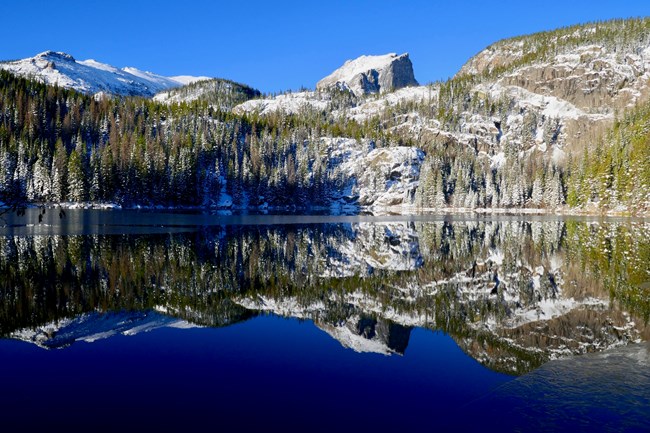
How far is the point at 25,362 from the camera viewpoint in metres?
12.7

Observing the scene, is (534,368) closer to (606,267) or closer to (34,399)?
(34,399)

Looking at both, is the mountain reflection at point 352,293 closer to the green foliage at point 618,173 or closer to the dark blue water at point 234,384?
the dark blue water at point 234,384

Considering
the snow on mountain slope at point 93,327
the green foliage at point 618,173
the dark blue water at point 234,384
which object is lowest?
the dark blue water at point 234,384

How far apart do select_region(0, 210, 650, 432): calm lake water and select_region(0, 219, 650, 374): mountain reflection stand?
0.12 meters

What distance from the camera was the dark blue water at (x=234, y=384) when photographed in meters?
9.49

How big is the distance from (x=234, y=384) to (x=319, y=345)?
170 inches

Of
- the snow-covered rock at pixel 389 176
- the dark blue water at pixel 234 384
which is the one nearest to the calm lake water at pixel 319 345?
the dark blue water at pixel 234 384

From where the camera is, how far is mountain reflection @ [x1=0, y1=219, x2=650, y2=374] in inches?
620

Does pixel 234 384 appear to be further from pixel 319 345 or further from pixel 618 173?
pixel 618 173

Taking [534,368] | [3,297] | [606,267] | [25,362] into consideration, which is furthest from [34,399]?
[606,267]

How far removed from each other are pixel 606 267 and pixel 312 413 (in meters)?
26.8

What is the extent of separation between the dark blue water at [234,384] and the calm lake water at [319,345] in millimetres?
58

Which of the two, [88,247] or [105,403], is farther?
[88,247]

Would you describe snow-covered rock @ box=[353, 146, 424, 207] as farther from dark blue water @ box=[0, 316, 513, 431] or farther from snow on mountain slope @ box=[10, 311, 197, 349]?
dark blue water @ box=[0, 316, 513, 431]
